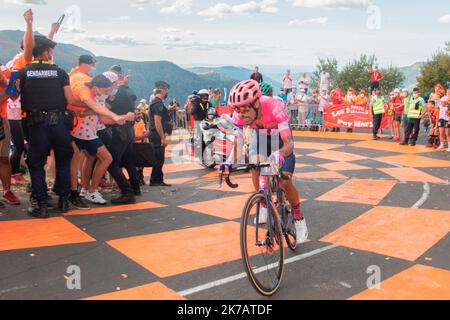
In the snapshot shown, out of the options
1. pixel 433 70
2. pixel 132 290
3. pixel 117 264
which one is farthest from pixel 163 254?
pixel 433 70

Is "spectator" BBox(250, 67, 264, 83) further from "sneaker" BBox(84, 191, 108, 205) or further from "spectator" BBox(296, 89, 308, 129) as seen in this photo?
"sneaker" BBox(84, 191, 108, 205)

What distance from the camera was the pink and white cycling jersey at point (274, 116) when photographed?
425 cm

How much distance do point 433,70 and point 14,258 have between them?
52.0 meters

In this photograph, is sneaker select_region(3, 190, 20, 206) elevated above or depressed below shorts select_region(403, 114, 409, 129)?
below

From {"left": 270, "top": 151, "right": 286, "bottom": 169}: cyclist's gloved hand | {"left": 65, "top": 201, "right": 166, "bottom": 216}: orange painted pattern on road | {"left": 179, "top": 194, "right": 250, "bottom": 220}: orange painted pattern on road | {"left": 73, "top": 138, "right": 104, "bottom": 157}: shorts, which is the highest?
{"left": 270, "top": 151, "right": 286, "bottom": 169}: cyclist's gloved hand

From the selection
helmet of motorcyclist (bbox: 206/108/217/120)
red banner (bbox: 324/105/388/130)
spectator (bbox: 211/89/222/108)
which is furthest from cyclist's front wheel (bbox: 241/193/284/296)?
spectator (bbox: 211/89/222/108)

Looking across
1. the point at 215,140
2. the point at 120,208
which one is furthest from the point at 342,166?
the point at 120,208

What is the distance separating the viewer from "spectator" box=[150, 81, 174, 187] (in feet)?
27.1

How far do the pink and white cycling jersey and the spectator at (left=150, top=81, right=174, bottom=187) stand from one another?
160 inches

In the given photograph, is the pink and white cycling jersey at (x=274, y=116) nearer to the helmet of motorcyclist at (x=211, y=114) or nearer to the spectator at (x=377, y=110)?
the helmet of motorcyclist at (x=211, y=114)

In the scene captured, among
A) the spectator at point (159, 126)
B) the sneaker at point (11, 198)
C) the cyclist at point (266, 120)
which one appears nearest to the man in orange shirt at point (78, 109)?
the sneaker at point (11, 198)

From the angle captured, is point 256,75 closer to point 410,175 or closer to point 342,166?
point 342,166

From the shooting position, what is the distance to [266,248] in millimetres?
3809
